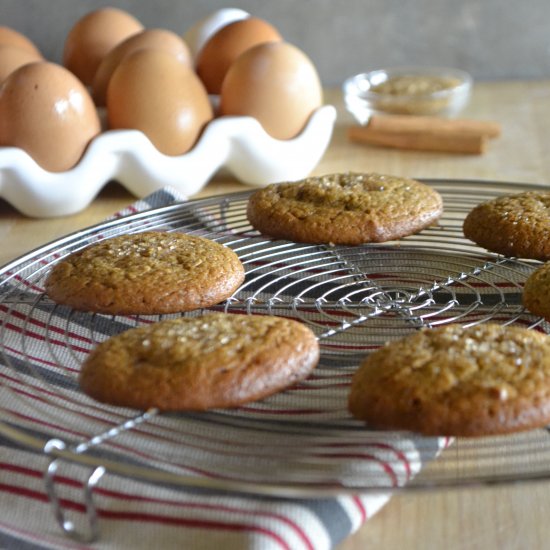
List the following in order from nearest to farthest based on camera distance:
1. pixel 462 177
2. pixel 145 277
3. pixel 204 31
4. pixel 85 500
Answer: pixel 85 500 < pixel 145 277 < pixel 462 177 < pixel 204 31

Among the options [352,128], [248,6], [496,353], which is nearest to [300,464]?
[496,353]

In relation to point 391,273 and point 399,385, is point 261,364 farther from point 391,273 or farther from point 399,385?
point 391,273

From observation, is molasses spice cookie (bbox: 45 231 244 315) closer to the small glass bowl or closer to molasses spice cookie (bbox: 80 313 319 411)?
molasses spice cookie (bbox: 80 313 319 411)

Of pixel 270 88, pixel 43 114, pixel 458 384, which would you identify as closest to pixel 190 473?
pixel 458 384

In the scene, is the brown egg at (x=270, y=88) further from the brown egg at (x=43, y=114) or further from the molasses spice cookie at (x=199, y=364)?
the molasses spice cookie at (x=199, y=364)

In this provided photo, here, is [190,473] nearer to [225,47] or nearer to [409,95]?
[225,47]

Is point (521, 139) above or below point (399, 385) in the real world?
below
